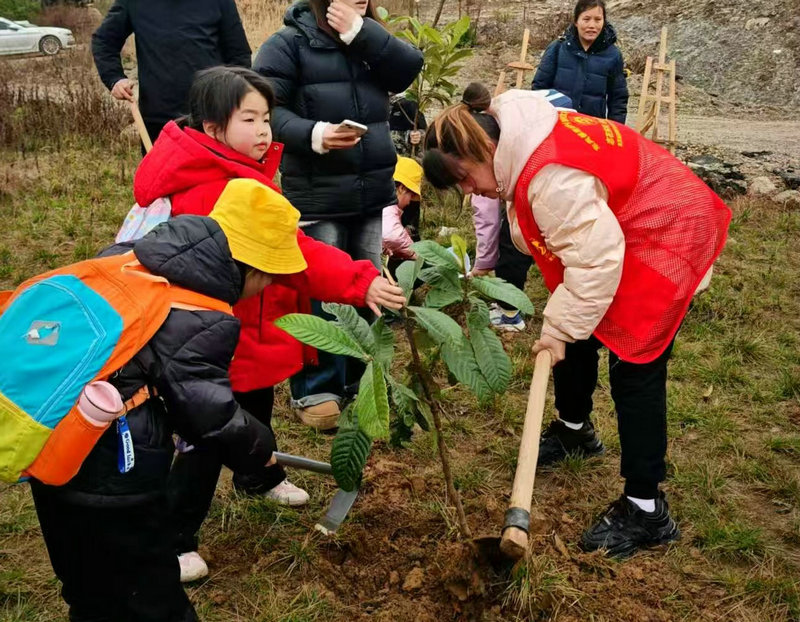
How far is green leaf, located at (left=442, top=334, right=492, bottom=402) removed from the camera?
2004 millimetres

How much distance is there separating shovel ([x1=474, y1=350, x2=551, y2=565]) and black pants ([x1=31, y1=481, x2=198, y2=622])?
2.90 ft

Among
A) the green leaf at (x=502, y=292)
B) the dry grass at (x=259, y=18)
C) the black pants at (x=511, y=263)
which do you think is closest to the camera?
the green leaf at (x=502, y=292)

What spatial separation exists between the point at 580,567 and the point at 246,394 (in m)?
1.26

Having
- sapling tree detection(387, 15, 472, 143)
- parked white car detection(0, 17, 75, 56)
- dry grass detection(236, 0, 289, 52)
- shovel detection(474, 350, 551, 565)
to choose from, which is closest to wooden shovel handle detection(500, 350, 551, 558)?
shovel detection(474, 350, 551, 565)

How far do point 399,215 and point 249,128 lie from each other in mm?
2087

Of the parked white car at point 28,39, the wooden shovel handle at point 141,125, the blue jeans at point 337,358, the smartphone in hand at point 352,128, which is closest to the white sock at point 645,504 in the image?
the blue jeans at point 337,358

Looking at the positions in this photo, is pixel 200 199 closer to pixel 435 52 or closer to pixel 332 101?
pixel 332 101

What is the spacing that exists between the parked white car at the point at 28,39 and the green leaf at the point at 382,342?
17.5 m

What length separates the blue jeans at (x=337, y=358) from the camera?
322 cm

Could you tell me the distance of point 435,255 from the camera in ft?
6.54

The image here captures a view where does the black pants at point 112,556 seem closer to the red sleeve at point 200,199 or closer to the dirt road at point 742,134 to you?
the red sleeve at point 200,199

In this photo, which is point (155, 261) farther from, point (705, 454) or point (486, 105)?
point (705, 454)

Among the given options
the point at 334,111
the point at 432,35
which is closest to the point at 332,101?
the point at 334,111

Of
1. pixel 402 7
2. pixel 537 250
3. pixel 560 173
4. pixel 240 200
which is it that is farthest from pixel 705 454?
pixel 402 7
